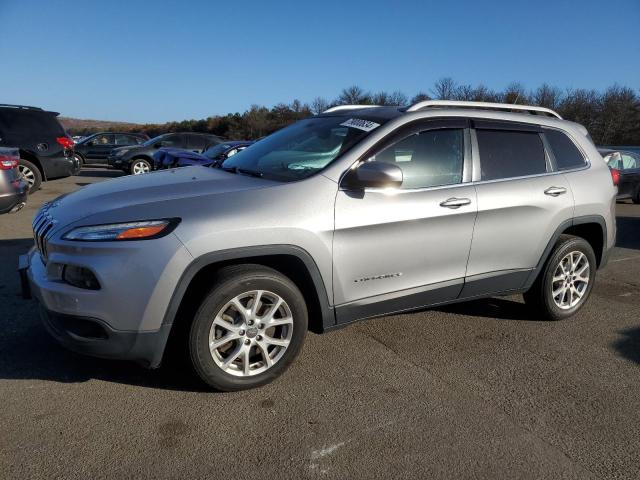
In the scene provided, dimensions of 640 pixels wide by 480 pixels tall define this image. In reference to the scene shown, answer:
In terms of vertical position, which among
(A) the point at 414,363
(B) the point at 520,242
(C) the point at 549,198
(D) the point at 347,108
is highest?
(D) the point at 347,108

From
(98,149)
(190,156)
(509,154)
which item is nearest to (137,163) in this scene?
(190,156)

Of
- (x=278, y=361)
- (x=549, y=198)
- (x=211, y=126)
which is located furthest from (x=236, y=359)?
(x=211, y=126)

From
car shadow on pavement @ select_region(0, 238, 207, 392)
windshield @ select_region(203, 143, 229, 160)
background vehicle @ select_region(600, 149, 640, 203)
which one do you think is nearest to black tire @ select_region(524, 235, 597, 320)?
car shadow on pavement @ select_region(0, 238, 207, 392)

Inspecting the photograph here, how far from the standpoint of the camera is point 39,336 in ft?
12.2

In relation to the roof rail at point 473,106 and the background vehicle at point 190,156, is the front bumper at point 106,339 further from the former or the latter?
the background vehicle at point 190,156

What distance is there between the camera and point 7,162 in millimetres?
6566

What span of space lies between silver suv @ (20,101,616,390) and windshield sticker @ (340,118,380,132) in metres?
0.01

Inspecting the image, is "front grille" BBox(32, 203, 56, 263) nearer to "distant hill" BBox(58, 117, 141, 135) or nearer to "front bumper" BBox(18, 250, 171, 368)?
"front bumper" BBox(18, 250, 171, 368)

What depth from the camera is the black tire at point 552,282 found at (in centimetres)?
419

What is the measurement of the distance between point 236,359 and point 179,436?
567 mm

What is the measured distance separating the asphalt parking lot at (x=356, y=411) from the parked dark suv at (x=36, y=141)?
24.5 feet

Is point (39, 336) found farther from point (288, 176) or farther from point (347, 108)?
point (347, 108)

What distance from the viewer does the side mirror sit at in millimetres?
3053

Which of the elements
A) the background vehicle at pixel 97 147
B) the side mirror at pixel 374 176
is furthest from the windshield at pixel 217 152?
the side mirror at pixel 374 176
